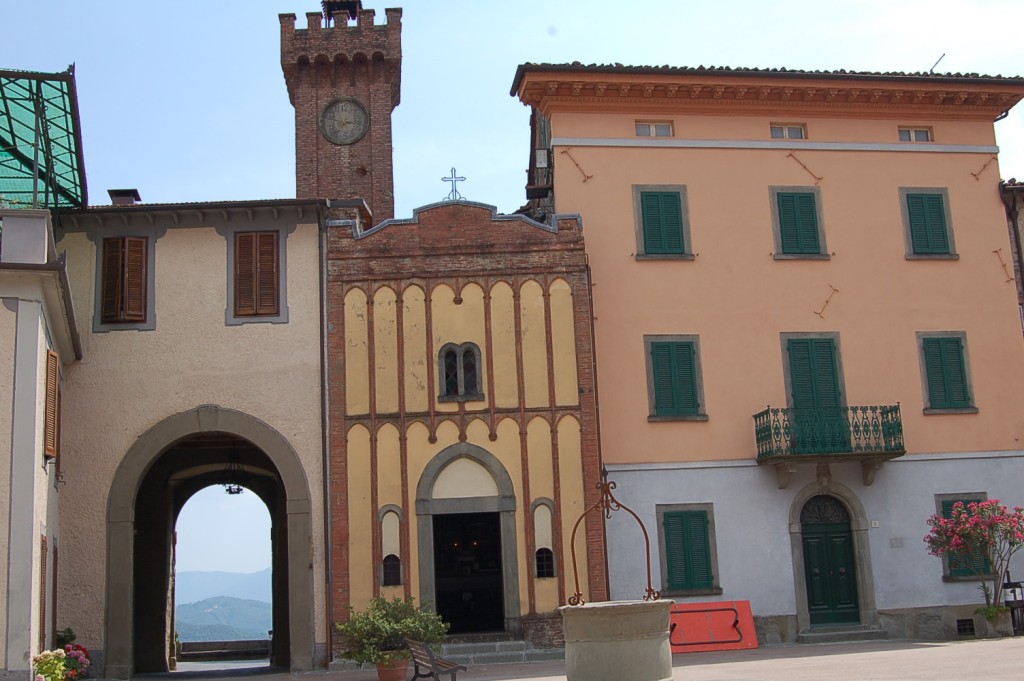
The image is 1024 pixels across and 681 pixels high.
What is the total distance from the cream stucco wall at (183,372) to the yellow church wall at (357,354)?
1.99 ft

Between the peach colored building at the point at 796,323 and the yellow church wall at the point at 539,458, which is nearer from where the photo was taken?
the yellow church wall at the point at 539,458

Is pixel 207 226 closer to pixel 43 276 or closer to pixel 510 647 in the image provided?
pixel 43 276

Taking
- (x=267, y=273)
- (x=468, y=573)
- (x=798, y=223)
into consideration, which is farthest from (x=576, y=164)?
(x=468, y=573)

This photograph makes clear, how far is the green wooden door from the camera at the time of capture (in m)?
24.2

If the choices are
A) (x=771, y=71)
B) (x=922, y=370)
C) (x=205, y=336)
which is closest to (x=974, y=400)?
(x=922, y=370)

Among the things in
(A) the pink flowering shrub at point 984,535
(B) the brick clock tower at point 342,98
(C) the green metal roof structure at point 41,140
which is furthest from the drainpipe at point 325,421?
(B) the brick clock tower at point 342,98

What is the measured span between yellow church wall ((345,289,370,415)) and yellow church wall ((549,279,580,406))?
141 inches

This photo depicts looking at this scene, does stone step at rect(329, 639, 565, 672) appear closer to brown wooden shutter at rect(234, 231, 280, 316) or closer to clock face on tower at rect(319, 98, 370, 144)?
brown wooden shutter at rect(234, 231, 280, 316)

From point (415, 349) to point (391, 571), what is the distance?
419 centimetres

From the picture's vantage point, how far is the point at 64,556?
22.5 meters

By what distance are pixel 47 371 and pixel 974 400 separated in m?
18.0

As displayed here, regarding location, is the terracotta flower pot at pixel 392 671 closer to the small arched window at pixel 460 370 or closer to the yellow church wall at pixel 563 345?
the small arched window at pixel 460 370

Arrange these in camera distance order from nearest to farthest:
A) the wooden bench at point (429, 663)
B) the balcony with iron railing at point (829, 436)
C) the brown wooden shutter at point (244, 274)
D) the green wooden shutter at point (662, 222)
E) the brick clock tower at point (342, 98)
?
the wooden bench at point (429, 663)
the brown wooden shutter at point (244, 274)
the balcony with iron railing at point (829, 436)
the green wooden shutter at point (662, 222)
the brick clock tower at point (342, 98)

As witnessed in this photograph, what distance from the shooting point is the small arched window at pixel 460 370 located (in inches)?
924
